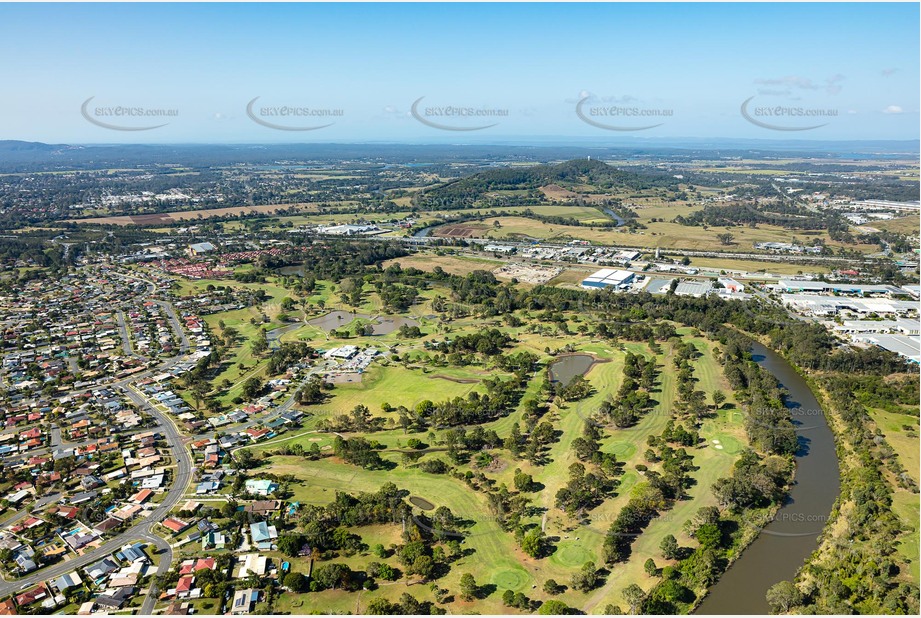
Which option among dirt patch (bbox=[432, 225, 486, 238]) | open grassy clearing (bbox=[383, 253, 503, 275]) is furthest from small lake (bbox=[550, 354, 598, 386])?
dirt patch (bbox=[432, 225, 486, 238])

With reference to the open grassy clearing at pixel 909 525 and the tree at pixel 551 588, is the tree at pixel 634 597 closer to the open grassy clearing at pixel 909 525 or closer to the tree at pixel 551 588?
the tree at pixel 551 588

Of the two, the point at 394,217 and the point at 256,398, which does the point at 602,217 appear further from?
the point at 256,398

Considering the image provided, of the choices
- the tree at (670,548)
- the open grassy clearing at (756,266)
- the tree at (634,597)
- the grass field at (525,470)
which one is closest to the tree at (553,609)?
the grass field at (525,470)

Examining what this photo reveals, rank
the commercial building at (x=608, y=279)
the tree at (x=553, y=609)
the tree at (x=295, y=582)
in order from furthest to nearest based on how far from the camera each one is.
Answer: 1. the commercial building at (x=608, y=279)
2. the tree at (x=295, y=582)
3. the tree at (x=553, y=609)

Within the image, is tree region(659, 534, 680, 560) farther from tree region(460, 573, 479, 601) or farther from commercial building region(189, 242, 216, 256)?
commercial building region(189, 242, 216, 256)

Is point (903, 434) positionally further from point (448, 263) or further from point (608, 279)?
point (448, 263)

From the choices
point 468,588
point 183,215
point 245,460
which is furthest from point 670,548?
point 183,215
